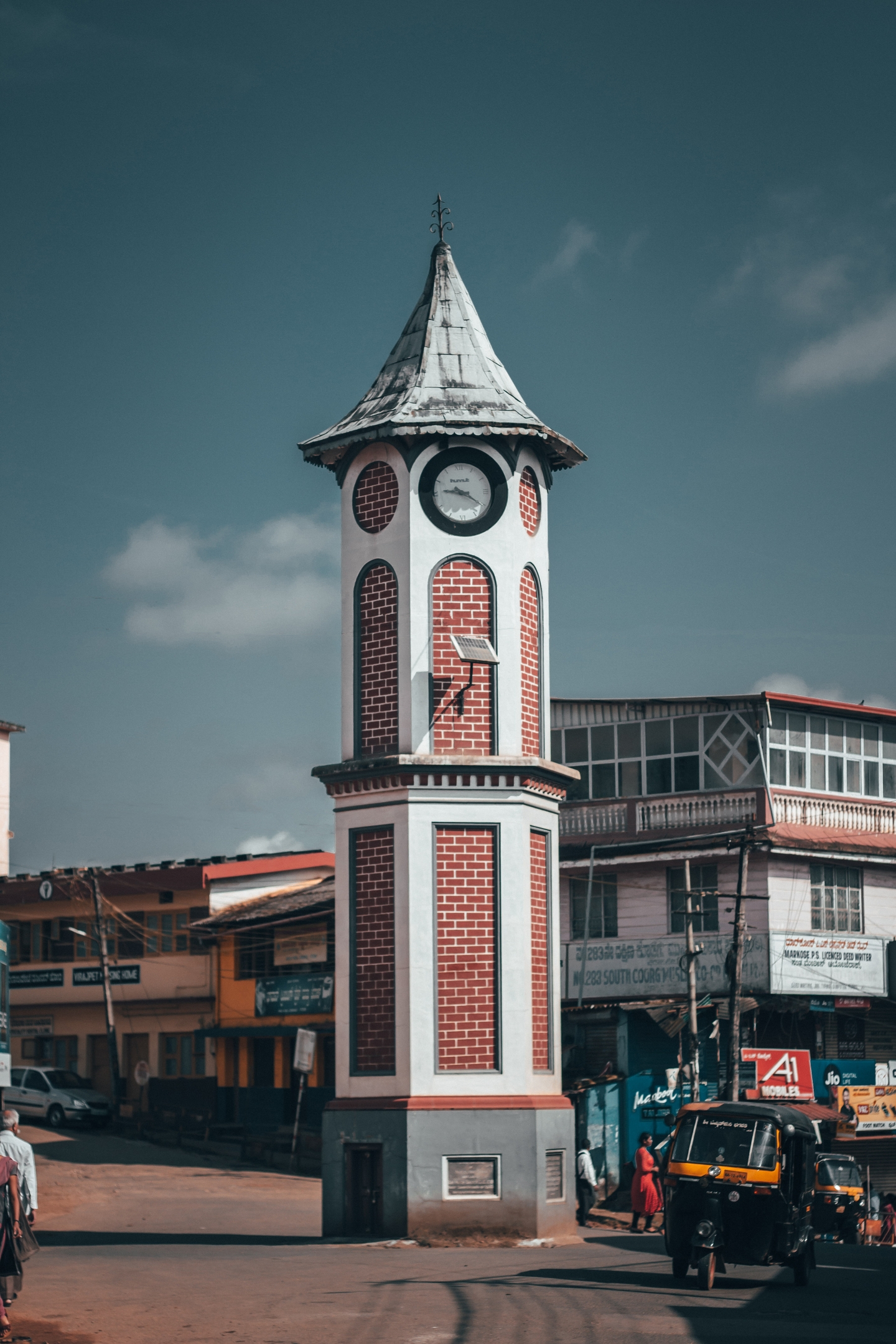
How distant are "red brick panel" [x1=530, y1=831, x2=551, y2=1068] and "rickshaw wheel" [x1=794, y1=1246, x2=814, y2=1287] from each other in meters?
6.17

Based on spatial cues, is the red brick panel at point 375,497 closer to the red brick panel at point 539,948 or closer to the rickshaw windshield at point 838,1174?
the red brick panel at point 539,948

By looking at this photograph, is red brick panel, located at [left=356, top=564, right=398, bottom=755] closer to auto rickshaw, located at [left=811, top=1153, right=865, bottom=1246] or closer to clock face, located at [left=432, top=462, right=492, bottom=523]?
clock face, located at [left=432, top=462, right=492, bottom=523]

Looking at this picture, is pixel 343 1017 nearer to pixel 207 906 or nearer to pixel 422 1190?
pixel 422 1190

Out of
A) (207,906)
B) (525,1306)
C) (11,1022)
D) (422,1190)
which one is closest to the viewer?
(525,1306)

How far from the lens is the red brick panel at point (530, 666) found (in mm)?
24734

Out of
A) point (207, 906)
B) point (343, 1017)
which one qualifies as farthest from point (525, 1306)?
point (207, 906)

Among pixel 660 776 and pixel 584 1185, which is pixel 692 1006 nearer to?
pixel 584 1185

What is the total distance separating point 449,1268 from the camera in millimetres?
19016

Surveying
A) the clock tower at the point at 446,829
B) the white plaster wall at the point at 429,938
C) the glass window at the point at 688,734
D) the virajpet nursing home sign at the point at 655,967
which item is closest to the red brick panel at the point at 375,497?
the clock tower at the point at 446,829

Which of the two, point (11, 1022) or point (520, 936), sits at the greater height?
point (520, 936)

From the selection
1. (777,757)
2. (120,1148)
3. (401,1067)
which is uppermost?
(777,757)

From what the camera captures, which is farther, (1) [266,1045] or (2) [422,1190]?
(1) [266,1045]

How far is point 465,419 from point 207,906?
29.0m

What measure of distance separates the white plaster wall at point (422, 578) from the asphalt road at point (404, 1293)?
7243 mm
